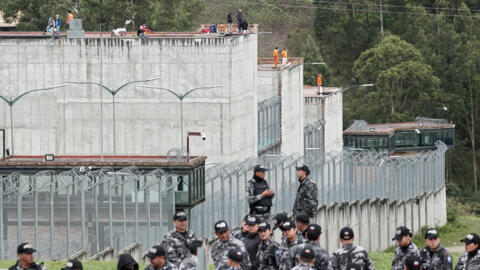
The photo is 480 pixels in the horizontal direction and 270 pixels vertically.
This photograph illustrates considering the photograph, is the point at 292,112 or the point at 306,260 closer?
the point at 306,260

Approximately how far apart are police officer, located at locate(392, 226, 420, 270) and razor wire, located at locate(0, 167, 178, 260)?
66.5 feet

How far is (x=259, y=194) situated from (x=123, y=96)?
151ft

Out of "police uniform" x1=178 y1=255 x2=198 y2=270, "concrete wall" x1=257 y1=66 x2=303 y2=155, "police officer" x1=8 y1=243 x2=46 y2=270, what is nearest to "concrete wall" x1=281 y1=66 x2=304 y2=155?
"concrete wall" x1=257 y1=66 x2=303 y2=155

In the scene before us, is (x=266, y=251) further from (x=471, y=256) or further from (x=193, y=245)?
(x=471, y=256)

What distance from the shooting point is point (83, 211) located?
48938 mm

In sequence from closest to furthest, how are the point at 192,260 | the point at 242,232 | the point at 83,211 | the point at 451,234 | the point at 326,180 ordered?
the point at 192,260, the point at 242,232, the point at 83,211, the point at 326,180, the point at 451,234

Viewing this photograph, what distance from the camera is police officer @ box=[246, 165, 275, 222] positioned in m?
32.5

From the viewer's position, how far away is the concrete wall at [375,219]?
69.7 m

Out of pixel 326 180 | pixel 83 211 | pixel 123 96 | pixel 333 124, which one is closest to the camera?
pixel 83 211

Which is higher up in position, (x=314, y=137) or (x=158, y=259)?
(x=158, y=259)

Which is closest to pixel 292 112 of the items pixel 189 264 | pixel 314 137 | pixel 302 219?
pixel 314 137

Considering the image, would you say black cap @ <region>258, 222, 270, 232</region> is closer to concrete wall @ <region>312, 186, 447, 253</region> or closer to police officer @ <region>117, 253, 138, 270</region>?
police officer @ <region>117, 253, 138, 270</region>

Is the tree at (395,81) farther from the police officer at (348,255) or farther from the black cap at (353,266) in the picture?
the black cap at (353,266)

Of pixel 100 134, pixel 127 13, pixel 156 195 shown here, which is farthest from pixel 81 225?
pixel 127 13
